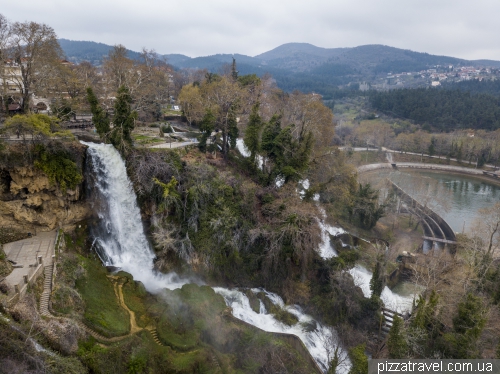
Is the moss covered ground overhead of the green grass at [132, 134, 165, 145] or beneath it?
beneath

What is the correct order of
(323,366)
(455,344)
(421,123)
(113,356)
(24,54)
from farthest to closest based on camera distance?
1. (421,123)
2. (24,54)
3. (323,366)
4. (455,344)
5. (113,356)

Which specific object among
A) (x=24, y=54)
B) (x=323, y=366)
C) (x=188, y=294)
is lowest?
(x=323, y=366)

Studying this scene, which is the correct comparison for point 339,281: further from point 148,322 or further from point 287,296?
point 148,322

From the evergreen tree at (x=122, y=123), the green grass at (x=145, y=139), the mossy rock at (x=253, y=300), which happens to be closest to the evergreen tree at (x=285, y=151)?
the green grass at (x=145, y=139)

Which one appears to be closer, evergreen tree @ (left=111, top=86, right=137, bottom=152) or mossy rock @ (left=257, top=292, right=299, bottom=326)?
mossy rock @ (left=257, top=292, right=299, bottom=326)

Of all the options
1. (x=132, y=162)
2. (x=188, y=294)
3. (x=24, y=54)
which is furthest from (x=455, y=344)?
(x=24, y=54)

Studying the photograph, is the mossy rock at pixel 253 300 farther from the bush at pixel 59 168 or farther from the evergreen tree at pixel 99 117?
the evergreen tree at pixel 99 117

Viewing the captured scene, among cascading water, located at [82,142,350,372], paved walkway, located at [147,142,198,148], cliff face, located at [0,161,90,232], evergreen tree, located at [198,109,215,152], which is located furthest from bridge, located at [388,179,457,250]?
cliff face, located at [0,161,90,232]

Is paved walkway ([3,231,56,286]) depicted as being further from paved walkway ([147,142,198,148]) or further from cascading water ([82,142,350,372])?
paved walkway ([147,142,198,148])
